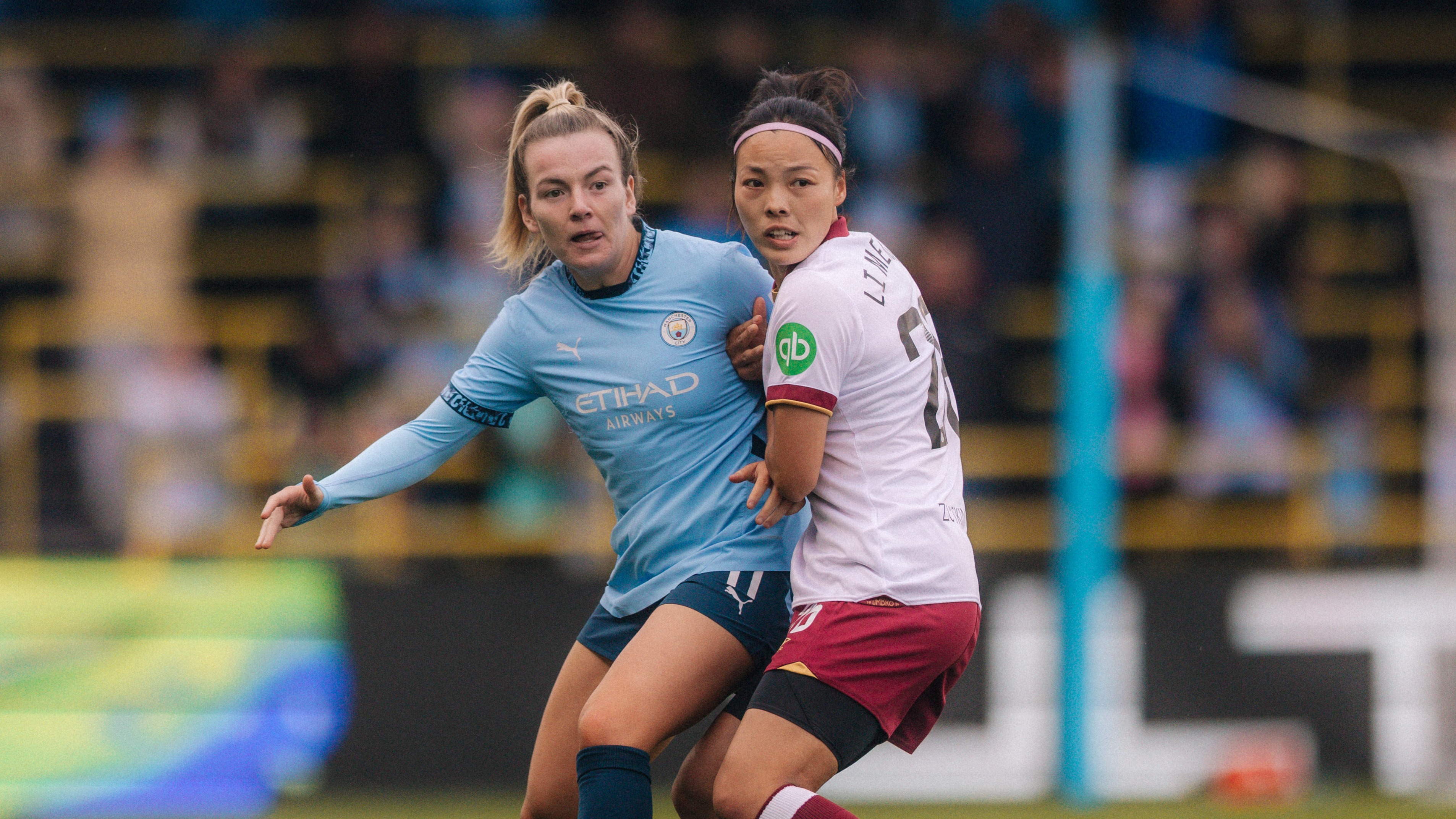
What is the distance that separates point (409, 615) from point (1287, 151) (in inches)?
216

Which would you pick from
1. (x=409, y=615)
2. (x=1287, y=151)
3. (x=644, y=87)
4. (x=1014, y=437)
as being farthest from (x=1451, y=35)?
(x=409, y=615)

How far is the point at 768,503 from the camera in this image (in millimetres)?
3605

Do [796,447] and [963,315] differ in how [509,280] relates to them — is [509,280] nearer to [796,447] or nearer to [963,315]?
[963,315]

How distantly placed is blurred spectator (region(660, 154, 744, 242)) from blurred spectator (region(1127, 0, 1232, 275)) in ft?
7.15

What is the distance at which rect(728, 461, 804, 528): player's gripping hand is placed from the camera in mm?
3594

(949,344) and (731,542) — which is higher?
(949,344)

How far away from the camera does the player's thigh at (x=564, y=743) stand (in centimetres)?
409

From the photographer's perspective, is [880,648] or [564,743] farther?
[564,743]

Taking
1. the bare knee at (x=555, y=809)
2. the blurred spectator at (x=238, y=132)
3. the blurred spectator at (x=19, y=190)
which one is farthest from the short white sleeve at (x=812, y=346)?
the blurred spectator at (x=19, y=190)

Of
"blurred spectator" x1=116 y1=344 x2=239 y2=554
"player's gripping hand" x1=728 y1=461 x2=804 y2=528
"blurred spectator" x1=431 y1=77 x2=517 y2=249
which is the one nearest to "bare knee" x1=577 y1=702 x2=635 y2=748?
"player's gripping hand" x1=728 y1=461 x2=804 y2=528

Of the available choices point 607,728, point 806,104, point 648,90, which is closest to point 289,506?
point 607,728

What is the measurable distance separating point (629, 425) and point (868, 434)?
2.06 ft

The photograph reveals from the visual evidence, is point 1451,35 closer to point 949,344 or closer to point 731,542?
point 949,344

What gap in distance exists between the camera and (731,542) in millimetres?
3889
